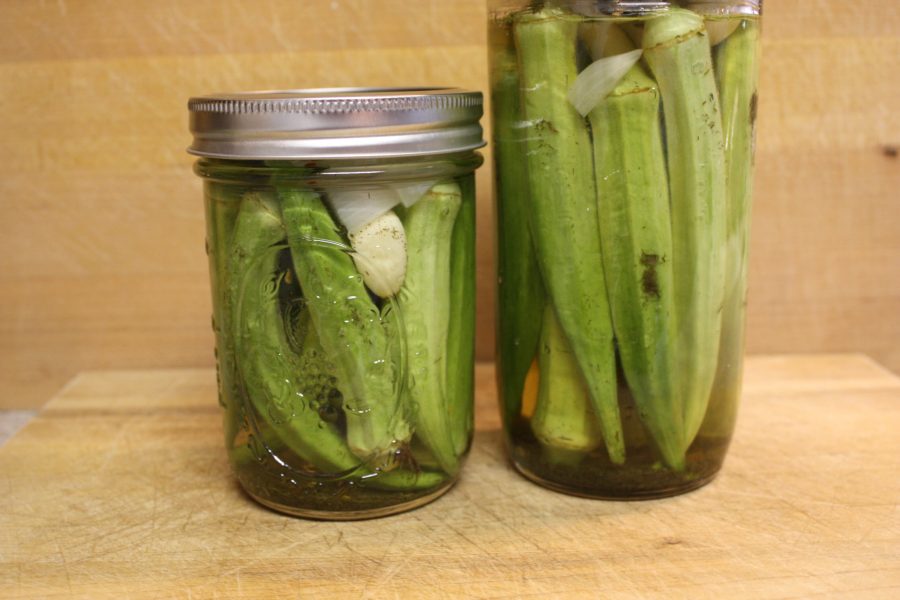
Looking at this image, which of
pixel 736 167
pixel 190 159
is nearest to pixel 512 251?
pixel 736 167

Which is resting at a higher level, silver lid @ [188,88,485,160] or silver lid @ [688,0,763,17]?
silver lid @ [688,0,763,17]

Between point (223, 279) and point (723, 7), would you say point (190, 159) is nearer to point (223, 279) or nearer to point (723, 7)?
point (223, 279)

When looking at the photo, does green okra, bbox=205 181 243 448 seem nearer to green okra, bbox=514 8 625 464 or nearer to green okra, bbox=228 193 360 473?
green okra, bbox=228 193 360 473

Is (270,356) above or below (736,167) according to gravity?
below

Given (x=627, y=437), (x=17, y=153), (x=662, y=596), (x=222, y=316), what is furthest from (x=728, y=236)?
(x=17, y=153)

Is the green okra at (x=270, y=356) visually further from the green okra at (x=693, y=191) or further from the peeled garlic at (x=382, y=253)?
the green okra at (x=693, y=191)

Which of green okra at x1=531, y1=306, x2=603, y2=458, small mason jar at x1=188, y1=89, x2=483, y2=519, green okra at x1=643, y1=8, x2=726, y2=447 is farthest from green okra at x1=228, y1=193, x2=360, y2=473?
green okra at x1=643, y1=8, x2=726, y2=447

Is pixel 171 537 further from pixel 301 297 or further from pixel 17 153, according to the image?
pixel 17 153
